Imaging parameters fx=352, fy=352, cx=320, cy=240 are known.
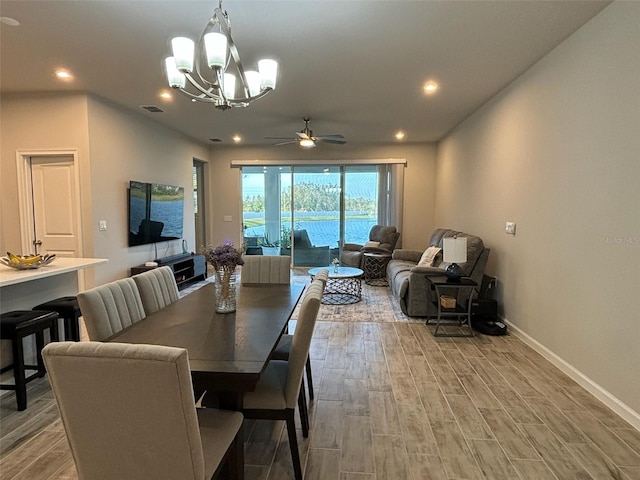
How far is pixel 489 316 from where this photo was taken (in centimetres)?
402

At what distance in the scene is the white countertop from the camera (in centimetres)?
227

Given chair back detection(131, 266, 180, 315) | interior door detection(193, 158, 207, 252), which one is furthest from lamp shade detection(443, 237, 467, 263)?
interior door detection(193, 158, 207, 252)

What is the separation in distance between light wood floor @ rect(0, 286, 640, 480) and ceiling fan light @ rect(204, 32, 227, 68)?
2.30 meters

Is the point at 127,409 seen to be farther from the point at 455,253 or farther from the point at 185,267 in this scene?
the point at 185,267

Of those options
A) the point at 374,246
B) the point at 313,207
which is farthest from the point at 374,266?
the point at 313,207

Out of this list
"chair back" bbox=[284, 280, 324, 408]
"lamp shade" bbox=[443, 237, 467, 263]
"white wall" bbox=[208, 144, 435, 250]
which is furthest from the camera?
"white wall" bbox=[208, 144, 435, 250]

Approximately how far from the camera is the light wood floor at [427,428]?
185cm

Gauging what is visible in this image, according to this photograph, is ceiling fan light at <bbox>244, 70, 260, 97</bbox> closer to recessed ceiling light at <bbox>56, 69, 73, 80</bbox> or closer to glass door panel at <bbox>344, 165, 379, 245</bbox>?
recessed ceiling light at <bbox>56, 69, 73, 80</bbox>

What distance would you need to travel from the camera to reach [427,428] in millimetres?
2195

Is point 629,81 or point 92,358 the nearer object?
point 92,358

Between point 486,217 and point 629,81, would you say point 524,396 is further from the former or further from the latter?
point 486,217

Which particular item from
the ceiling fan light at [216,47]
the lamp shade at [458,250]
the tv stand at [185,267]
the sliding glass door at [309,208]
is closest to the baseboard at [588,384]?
the lamp shade at [458,250]

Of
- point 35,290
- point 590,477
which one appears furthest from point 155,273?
point 590,477

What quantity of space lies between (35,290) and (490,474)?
11.1 ft
